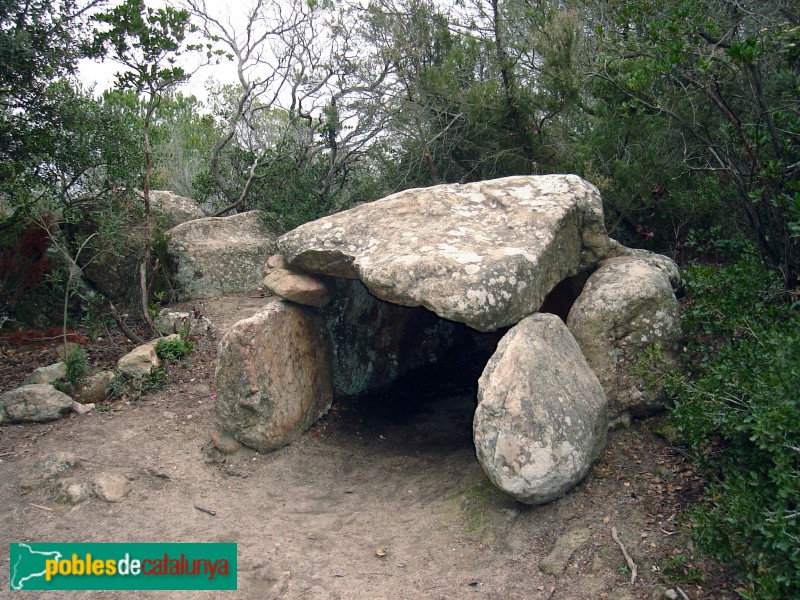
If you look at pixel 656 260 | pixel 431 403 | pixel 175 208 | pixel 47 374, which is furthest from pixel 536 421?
pixel 175 208

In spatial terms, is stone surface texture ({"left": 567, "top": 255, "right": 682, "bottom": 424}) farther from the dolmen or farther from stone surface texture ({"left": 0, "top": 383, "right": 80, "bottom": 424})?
stone surface texture ({"left": 0, "top": 383, "right": 80, "bottom": 424})

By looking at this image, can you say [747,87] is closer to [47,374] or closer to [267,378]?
Answer: [267,378]

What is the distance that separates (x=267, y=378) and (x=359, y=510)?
133cm

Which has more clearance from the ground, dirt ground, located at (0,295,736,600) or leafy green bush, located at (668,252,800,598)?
leafy green bush, located at (668,252,800,598)

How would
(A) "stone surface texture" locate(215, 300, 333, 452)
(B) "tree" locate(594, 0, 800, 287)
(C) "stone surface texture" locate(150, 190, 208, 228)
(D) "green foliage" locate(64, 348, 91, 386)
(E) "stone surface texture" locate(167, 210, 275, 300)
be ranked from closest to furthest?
(B) "tree" locate(594, 0, 800, 287), (A) "stone surface texture" locate(215, 300, 333, 452), (D) "green foliage" locate(64, 348, 91, 386), (E) "stone surface texture" locate(167, 210, 275, 300), (C) "stone surface texture" locate(150, 190, 208, 228)

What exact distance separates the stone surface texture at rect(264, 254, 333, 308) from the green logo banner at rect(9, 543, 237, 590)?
7.21 ft

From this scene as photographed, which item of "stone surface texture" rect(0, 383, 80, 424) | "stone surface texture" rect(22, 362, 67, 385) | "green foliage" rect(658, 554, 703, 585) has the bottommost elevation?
"green foliage" rect(658, 554, 703, 585)

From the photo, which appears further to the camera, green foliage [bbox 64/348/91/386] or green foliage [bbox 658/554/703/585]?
green foliage [bbox 64/348/91/386]

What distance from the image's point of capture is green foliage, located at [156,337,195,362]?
6.71 m

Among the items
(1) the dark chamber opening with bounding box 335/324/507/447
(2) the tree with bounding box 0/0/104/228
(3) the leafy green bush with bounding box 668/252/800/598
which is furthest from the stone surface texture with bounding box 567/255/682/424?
(2) the tree with bounding box 0/0/104/228

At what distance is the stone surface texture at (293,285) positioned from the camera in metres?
5.66

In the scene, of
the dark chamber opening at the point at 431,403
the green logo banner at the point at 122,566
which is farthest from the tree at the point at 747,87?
the green logo banner at the point at 122,566

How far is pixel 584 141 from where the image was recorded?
25.0 feet

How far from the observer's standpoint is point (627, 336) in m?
5.02
